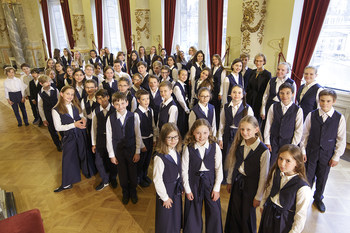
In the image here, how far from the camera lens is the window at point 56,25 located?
40.8 ft

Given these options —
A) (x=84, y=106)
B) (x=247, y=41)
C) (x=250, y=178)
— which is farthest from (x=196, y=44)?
(x=250, y=178)

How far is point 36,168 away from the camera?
391 cm

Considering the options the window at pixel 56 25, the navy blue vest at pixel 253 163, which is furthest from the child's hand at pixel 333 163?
the window at pixel 56 25

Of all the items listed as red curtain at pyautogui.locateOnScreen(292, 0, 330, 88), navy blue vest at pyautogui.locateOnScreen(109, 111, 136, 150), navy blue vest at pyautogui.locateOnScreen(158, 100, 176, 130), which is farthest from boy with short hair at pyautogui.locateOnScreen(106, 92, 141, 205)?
red curtain at pyautogui.locateOnScreen(292, 0, 330, 88)

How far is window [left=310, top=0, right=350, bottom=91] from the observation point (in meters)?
4.38

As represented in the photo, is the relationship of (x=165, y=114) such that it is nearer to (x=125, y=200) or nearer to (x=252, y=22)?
(x=125, y=200)

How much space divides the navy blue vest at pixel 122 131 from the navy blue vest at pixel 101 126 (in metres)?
0.30

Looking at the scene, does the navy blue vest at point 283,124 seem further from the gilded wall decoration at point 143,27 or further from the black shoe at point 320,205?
the gilded wall decoration at point 143,27

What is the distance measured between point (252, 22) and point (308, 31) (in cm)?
114

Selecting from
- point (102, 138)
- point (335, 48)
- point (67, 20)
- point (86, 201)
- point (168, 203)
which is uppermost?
point (67, 20)

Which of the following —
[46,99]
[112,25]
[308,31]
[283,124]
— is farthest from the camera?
[112,25]

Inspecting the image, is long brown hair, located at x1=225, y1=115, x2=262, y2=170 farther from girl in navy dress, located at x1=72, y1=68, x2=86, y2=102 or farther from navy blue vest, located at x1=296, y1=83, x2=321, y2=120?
girl in navy dress, located at x1=72, y1=68, x2=86, y2=102

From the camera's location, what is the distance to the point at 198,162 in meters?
2.07

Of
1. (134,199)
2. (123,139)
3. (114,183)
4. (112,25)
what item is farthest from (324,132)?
(112,25)
